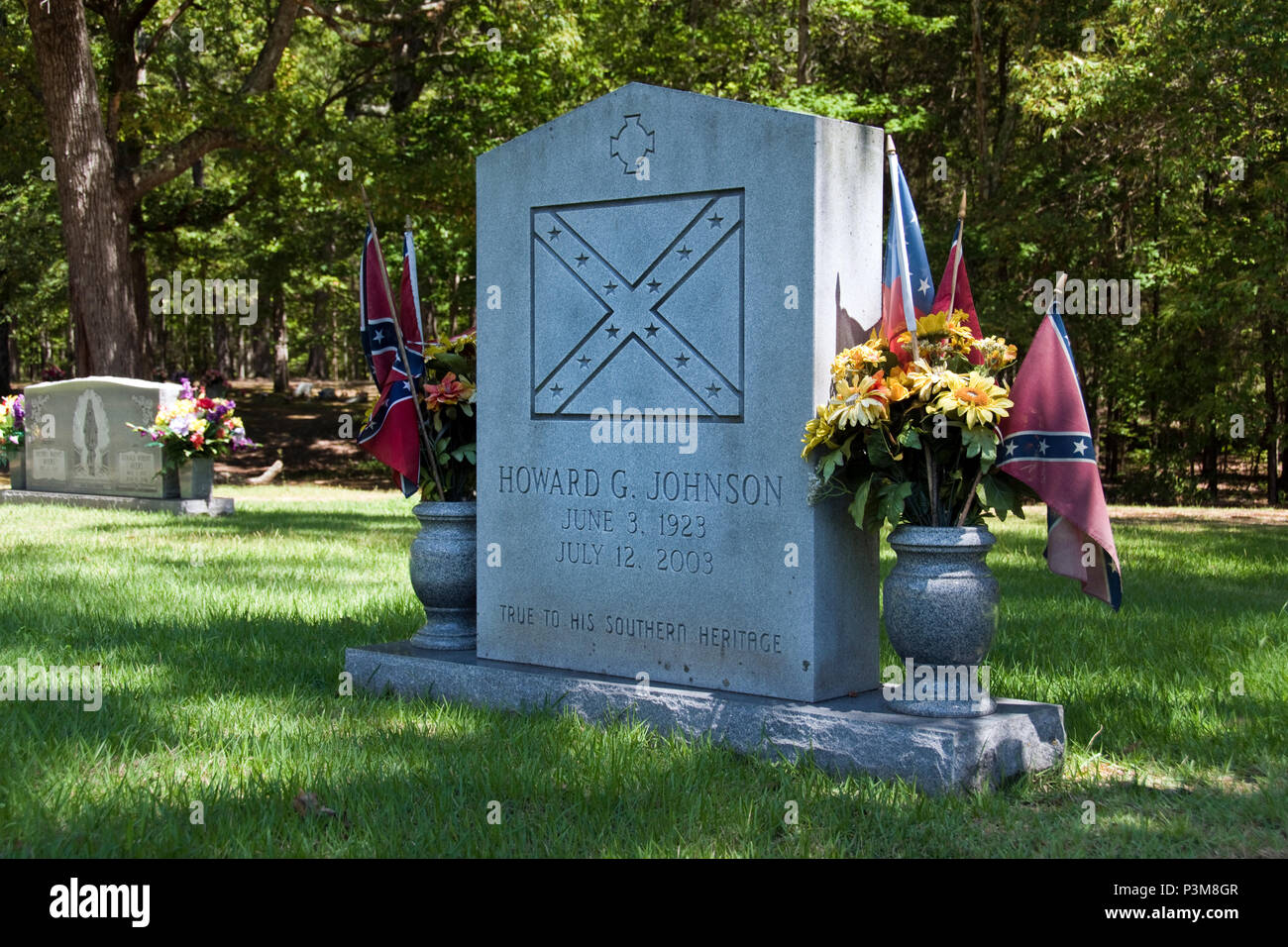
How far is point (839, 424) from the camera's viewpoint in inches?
194

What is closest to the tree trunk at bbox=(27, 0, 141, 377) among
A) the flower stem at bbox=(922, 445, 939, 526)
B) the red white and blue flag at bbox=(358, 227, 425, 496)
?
the red white and blue flag at bbox=(358, 227, 425, 496)

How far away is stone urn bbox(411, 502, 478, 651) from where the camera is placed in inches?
256

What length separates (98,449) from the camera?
16.8 meters

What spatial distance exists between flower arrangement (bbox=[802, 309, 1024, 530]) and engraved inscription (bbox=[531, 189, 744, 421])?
574 mm

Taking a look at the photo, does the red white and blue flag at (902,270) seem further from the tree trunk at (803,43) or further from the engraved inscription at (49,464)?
the tree trunk at (803,43)

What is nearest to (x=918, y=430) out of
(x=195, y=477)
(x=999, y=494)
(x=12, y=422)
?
(x=999, y=494)

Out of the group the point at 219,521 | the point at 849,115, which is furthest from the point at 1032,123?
the point at 219,521

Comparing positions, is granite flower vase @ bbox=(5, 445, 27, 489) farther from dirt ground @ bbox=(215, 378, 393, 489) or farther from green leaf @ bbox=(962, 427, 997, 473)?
green leaf @ bbox=(962, 427, 997, 473)

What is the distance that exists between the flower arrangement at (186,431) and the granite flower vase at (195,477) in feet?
0.28

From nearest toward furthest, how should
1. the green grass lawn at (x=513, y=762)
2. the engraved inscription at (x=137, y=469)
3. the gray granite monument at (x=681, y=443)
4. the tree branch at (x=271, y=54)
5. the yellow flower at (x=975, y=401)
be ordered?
the green grass lawn at (x=513, y=762), the yellow flower at (x=975, y=401), the gray granite monument at (x=681, y=443), the engraved inscription at (x=137, y=469), the tree branch at (x=271, y=54)

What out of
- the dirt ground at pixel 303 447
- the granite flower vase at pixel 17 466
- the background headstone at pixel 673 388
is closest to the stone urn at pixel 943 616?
the background headstone at pixel 673 388

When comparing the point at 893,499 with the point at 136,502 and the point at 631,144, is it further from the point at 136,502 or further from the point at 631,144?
the point at 136,502

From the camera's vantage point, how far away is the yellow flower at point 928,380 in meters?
4.89

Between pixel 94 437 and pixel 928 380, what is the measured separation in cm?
1482
